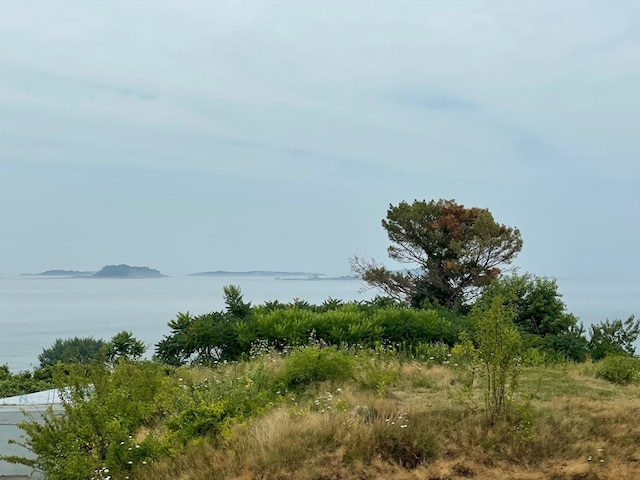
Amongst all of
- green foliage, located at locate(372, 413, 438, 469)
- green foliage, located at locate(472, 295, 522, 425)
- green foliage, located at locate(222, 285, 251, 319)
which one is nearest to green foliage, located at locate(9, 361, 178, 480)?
green foliage, located at locate(372, 413, 438, 469)

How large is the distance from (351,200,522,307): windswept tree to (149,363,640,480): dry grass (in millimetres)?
13434

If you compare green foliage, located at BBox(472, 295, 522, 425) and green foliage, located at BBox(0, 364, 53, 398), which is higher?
green foliage, located at BBox(472, 295, 522, 425)

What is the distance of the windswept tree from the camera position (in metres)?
20.7

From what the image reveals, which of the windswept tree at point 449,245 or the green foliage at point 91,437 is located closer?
the green foliage at point 91,437

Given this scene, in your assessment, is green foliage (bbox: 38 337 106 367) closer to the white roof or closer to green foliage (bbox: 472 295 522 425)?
the white roof

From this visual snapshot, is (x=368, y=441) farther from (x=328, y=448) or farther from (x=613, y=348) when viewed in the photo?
(x=613, y=348)

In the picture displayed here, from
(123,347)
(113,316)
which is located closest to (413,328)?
(123,347)

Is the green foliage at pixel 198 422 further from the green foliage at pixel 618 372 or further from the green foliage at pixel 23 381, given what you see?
the green foliage at pixel 618 372

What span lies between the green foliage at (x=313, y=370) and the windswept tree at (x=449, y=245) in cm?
1234

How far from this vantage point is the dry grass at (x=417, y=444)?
582 cm

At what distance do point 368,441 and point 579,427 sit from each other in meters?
2.31

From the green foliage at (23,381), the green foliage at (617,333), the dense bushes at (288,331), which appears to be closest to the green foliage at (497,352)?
the dense bushes at (288,331)

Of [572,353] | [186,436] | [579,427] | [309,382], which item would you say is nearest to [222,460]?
[186,436]

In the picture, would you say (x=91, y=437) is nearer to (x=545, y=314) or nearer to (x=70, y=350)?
(x=70, y=350)
